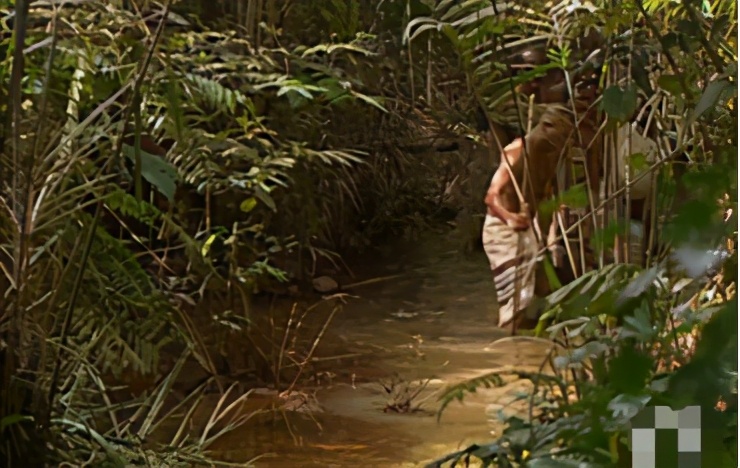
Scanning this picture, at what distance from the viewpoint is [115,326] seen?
1.24 metres

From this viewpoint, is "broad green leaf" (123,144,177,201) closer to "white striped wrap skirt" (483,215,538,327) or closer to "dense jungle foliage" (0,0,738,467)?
"dense jungle foliage" (0,0,738,467)

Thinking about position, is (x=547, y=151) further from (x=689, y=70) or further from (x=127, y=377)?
(x=127, y=377)

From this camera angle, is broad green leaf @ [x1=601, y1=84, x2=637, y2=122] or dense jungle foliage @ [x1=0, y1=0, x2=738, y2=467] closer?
dense jungle foliage @ [x1=0, y1=0, x2=738, y2=467]

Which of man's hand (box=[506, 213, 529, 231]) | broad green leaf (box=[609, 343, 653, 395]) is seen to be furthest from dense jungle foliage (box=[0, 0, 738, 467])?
man's hand (box=[506, 213, 529, 231])

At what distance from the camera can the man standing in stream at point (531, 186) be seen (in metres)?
1.34

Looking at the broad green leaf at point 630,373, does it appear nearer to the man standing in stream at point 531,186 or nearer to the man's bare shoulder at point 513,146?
the man standing in stream at point 531,186

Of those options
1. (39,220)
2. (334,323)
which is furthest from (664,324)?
(334,323)

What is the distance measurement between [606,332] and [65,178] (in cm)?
62

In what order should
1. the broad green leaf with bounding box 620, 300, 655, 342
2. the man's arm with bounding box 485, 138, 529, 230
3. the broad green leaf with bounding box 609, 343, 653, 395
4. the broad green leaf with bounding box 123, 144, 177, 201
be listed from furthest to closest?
1. the man's arm with bounding box 485, 138, 529, 230
2. the broad green leaf with bounding box 123, 144, 177, 201
3. the broad green leaf with bounding box 620, 300, 655, 342
4. the broad green leaf with bounding box 609, 343, 653, 395

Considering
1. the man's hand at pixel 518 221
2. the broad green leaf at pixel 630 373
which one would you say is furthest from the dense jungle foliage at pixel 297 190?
the man's hand at pixel 518 221

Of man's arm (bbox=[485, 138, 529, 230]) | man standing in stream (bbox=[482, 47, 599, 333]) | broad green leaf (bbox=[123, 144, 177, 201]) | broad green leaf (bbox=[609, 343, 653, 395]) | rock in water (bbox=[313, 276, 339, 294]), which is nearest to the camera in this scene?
broad green leaf (bbox=[609, 343, 653, 395])

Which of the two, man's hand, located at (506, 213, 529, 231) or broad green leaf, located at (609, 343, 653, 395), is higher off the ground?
broad green leaf, located at (609, 343, 653, 395)

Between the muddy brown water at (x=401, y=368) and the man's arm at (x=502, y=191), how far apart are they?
0.18 meters

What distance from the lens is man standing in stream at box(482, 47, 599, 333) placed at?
1338 mm
